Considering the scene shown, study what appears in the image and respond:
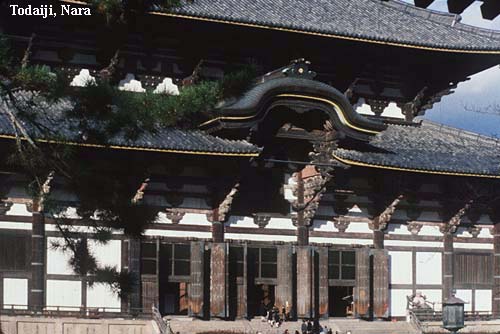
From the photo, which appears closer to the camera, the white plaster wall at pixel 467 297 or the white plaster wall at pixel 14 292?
the white plaster wall at pixel 14 292

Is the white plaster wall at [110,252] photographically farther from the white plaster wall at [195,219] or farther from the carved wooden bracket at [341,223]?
the carved wooden bracket at [341,223]

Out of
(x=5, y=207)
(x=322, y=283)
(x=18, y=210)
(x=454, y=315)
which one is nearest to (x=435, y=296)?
(x=322, y=283)

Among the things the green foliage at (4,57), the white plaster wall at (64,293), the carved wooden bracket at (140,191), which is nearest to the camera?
the green foliage at (4,57)

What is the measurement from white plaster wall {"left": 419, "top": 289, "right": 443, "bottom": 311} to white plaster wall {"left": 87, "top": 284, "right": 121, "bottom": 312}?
10.3 meters

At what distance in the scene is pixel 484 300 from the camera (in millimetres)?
34969

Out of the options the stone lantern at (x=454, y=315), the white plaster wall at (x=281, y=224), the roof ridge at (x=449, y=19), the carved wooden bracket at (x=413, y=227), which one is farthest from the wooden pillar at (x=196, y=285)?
the roof ridge at (x=449, y=19)

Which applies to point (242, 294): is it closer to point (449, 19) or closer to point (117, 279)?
point (449, 19)

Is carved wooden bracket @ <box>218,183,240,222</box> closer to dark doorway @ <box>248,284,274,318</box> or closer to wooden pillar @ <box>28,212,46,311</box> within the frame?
dark doorway @ <box>248,284,274,318</box>

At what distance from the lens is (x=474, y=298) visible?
34.8 m

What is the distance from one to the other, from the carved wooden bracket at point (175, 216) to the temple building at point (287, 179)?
6.7 inches

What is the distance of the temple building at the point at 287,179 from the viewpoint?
2886 cm

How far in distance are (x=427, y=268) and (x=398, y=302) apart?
1.50 meters

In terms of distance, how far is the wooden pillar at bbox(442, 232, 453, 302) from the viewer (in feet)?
112

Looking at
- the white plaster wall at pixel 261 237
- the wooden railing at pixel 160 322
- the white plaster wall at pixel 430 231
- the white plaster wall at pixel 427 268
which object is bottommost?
the wooden railing at pixel 160 322
